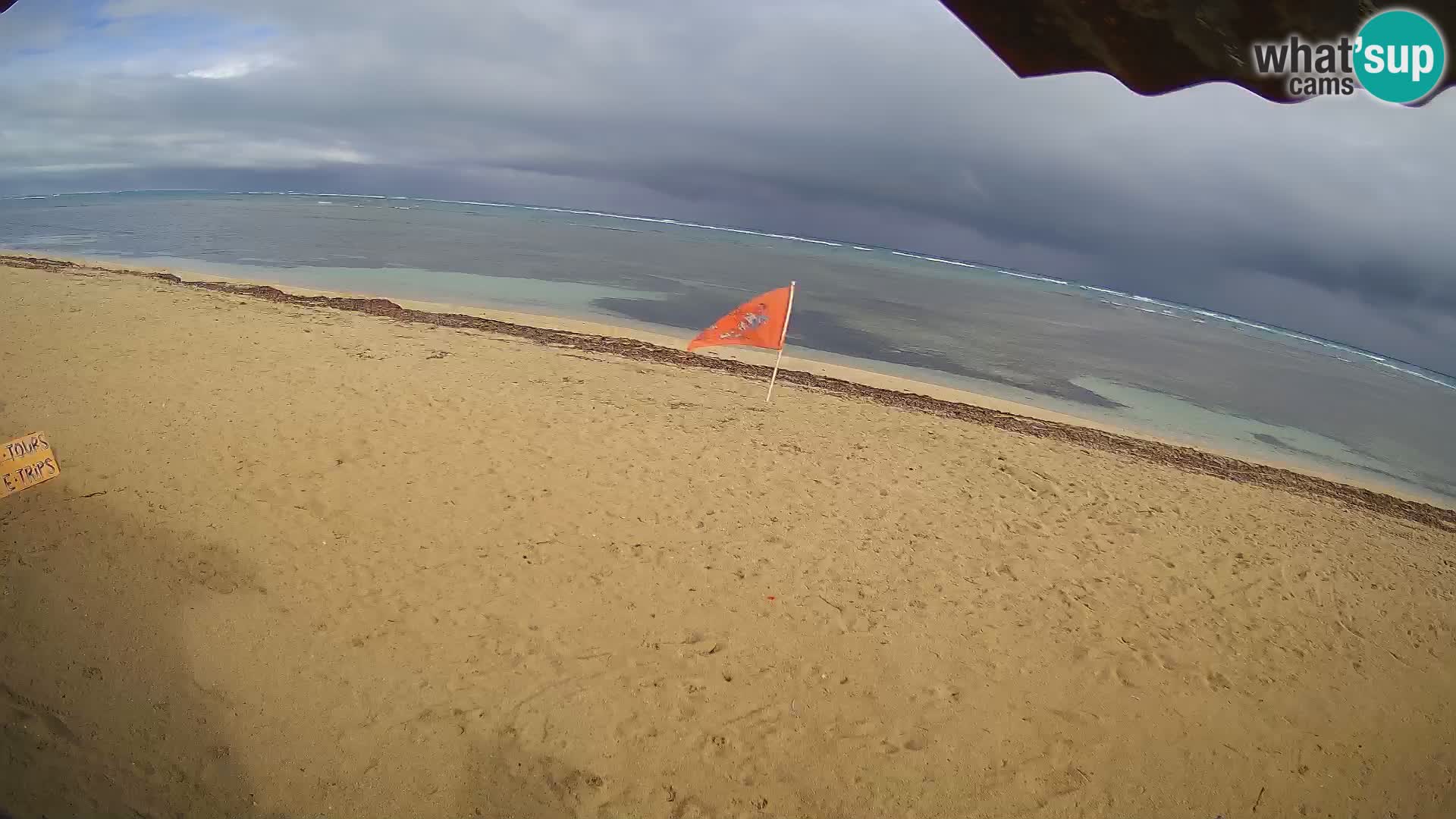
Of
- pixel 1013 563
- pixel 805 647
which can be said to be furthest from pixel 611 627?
pixel 1013 563

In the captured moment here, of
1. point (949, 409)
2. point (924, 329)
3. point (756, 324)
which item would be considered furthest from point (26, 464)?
point (924, 329)

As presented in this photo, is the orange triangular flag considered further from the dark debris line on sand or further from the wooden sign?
the wooden sign

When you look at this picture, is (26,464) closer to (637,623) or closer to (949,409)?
(637,623)

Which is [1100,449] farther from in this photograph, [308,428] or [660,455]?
[308,428]

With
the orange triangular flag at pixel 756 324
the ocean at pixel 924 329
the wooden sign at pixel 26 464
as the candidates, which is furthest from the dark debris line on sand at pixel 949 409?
the wooden sign at pixel 26 464

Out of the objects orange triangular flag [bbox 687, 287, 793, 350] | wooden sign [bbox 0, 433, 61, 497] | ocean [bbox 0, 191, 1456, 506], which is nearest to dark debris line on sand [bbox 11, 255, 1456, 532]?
ocean [bbox 0, 191, 1456, 506]
